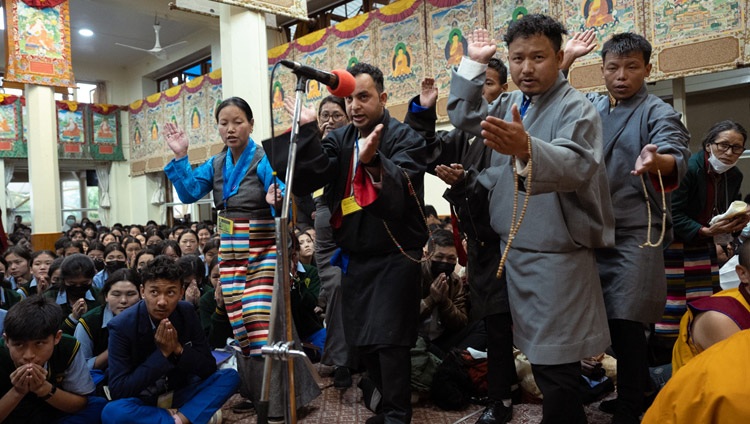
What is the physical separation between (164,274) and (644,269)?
2041mm

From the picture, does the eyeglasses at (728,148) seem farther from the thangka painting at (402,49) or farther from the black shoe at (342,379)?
the thangka painting at (402,49)

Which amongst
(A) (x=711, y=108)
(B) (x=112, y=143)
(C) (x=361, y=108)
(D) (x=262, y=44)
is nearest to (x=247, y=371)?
(C) (x=361, y=108)

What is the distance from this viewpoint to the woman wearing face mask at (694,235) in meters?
2.80

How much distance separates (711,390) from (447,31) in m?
6.82

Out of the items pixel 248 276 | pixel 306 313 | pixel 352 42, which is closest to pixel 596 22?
pixel 352 42

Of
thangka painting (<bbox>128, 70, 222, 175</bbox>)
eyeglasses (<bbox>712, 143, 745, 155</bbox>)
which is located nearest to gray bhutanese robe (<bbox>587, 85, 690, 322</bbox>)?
eyeglasses (<bbox>712, 143, 745, 155</bbox>)

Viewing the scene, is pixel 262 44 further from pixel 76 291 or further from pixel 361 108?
pixel 361 108

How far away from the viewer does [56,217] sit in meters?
10.2

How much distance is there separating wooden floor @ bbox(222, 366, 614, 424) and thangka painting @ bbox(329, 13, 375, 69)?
6.11 meters

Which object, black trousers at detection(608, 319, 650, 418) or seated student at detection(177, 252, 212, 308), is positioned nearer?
black trousers at detection(608, 319, 650, 418)

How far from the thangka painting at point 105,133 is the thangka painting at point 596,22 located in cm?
1208

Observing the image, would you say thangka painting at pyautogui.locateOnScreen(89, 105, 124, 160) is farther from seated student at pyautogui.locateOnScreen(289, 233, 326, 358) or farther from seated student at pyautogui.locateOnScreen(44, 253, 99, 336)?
seated student at pyautogui.locateOnScreen(289, 233, 326, 358)

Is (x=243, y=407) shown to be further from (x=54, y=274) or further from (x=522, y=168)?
(x=522, y=168)

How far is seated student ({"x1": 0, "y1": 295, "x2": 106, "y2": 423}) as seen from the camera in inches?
89.1
